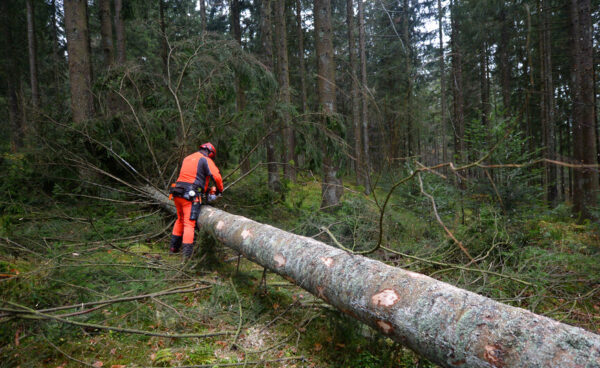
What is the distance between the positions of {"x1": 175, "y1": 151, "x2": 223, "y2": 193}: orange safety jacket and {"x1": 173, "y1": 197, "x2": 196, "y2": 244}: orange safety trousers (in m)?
0.26

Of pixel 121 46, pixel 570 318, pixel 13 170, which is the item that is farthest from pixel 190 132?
pixel 121 46

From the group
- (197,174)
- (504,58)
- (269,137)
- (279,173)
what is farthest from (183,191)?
(504,58)

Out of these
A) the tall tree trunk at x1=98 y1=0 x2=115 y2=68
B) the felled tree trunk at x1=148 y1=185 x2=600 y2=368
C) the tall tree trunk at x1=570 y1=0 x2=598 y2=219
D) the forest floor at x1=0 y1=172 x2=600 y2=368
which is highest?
the tall tree trunk at x1=98 y1=0 x2=115 y2=68

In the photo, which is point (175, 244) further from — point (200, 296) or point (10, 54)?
point (10, 54)

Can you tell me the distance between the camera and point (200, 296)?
11.7 ft

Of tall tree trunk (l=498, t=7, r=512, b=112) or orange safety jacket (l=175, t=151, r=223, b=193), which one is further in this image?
tall tree trunk (l=498, t=7, r=512, b=112)

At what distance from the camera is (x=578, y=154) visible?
938 cm

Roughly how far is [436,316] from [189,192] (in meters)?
3.98

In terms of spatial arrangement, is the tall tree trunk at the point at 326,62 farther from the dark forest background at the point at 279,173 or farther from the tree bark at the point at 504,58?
the tree bark at the point at 504,58

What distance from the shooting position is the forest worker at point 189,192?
4.78 metres

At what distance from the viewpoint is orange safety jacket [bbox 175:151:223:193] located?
4883mm

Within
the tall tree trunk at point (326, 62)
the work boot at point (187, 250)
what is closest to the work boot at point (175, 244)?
the work boot at point (187, 250)

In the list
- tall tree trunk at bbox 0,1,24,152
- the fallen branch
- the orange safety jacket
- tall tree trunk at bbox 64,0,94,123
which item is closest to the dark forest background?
tall tree trunk at bbox 64,0,94,123

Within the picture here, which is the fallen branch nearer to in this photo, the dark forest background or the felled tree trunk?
the dark forest background
